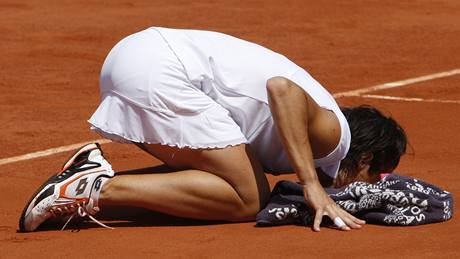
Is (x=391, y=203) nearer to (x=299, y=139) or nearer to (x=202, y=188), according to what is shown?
(x=299, y=139)

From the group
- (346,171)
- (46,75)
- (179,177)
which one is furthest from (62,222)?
(46,75)

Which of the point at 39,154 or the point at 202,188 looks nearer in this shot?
the point at 202,188

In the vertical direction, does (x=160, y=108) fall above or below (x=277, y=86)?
below

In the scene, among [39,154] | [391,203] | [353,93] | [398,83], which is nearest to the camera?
[391,203]

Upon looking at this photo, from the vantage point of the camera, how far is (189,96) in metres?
6.42

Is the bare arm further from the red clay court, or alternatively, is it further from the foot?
the foot

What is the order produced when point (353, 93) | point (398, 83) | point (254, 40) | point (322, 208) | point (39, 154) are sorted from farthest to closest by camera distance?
point (254, 40)
point (398, 83)
point (353, 93)
point (39, 154)
point (322, 208)

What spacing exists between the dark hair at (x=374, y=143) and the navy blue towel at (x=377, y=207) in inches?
7.0

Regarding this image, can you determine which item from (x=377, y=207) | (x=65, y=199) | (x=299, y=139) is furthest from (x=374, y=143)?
(x=65, y=199)

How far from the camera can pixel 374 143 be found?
21.5ft

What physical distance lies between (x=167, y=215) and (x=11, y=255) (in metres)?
1.10

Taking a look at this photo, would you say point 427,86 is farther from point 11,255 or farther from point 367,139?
point 11,255

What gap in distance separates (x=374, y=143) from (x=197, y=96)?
0.88 meters

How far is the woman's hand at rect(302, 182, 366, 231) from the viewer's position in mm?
6168
